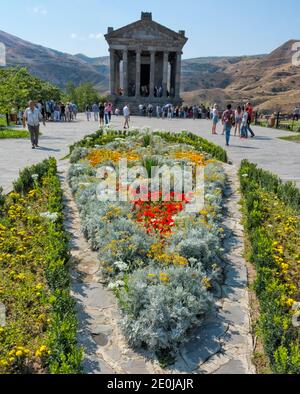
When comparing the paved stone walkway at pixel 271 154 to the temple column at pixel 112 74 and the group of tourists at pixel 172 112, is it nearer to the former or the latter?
the group of tourists at pixel 172 112

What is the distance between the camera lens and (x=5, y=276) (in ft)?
18.2

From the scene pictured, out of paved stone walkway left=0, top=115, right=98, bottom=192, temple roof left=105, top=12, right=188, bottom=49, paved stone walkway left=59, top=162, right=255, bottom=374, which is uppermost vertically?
temple roof left=105, top=12, right=188, bottom=49

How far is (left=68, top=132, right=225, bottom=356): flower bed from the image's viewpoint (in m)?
4.46

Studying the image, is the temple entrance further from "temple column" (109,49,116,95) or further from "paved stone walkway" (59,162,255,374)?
"paved stone walkway" (59,162,255,374)

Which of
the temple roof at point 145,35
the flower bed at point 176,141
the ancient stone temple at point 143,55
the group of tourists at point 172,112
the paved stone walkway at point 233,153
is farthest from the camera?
the ancient stone temple at point 143,55

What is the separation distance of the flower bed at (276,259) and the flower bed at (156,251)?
0.66 metres

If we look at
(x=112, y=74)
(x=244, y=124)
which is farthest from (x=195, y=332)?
(x=112, y=74)

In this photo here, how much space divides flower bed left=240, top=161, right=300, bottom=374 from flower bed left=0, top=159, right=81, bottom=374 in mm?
1988

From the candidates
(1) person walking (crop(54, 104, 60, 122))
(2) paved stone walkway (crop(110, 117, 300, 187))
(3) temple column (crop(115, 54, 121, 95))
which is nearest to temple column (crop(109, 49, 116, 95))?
(3) temple column (crop(115, 54, 121, 95))

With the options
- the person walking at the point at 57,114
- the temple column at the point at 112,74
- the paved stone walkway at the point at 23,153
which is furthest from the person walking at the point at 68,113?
the temple column at the point at 112,74

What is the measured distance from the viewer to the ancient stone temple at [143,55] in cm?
4275

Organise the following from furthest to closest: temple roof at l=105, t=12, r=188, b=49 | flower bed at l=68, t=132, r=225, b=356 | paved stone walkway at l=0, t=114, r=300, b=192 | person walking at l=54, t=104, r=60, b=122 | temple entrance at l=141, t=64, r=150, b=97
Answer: temple entrance at l=141, t=64, r=150, b=97, temple roof at l=105, t=12, r=188, b=49, person walking at l=54, t=104, r=60, b=122, paved stone walkway at l=0, t=114, r=300, b=192, flower bed at l=68, t=132, r=225, b=356
